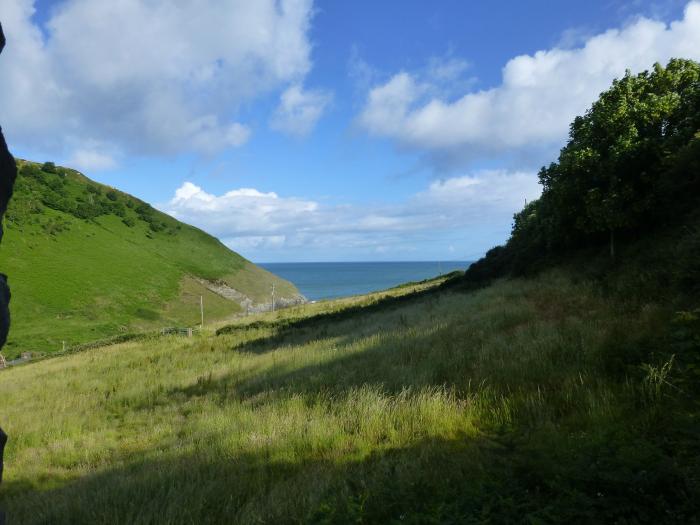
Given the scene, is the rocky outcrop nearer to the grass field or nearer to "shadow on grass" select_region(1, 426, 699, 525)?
"shadow on grass" select_region(1, 426, 699, 525)

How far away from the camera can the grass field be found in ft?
10.9

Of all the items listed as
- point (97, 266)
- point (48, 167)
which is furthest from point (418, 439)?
point (48, 167)

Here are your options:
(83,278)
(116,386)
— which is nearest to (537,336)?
(116,386)

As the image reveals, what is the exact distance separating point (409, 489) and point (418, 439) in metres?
1.66

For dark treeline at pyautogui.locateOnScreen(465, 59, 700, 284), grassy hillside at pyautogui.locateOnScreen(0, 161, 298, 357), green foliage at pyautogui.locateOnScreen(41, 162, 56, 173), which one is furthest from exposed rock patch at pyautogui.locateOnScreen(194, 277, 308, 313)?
dark treeline at pyautogui.locateOnScreen(465, 59, 700, 284)

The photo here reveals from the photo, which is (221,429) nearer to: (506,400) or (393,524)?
(506,400)

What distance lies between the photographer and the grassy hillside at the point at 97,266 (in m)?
65.8

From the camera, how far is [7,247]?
7275 cm

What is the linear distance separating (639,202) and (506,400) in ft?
48.8

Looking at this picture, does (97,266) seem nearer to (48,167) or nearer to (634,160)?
(48,167)

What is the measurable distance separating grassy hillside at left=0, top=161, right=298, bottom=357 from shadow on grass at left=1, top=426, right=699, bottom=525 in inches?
2325

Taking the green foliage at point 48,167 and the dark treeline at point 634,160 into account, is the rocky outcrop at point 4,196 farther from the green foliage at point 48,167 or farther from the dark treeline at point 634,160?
the green foliage at point 48,167

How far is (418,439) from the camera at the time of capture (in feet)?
17.6

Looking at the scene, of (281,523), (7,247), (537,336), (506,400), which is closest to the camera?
(281,523)
